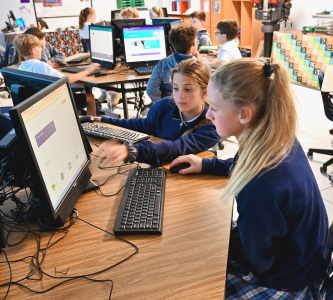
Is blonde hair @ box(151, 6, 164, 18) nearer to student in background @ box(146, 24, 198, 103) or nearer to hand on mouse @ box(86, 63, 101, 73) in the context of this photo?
hand on mouse @ box(86, 63, 101, 73)

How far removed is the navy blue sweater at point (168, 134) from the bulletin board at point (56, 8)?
22.2 ft

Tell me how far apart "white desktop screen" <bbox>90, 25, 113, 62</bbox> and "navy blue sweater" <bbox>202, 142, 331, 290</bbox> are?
298cm

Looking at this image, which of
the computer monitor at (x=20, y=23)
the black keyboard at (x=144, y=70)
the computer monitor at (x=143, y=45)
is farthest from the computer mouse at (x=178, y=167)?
the computer monitor at (x=20, y=23)

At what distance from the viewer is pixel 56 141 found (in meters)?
1.02

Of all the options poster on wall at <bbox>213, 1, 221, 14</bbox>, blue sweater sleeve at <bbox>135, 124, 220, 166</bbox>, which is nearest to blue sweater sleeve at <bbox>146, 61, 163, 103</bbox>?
blue sweater sleeve at <bbox>135, 124, 220, 166</bbox>

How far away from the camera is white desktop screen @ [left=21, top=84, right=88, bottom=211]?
904mm

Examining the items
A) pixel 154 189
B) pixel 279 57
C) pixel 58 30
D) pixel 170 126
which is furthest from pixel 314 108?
pixel 58 30

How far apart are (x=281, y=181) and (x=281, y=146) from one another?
119 mm

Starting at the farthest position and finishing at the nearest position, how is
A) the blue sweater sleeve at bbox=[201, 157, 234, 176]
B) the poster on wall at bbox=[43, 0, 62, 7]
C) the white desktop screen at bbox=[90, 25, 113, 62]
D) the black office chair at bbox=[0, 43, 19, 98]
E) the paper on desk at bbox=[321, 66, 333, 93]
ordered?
the poster on wall at bbox=[43, 0, 62, 7]
the black office chair at bbox=[0, 43, 19, 98]
the white desktop screen at bbox=[90, 25, 113, 62]
the paper on desk at bbox=[321, 66, 333, 93]
the blue sweater sleeve at bbox=[201, 157, 234, 176]

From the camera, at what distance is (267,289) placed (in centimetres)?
104

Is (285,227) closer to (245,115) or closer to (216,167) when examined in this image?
(245,115)

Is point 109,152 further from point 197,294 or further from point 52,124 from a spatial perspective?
point 197,294

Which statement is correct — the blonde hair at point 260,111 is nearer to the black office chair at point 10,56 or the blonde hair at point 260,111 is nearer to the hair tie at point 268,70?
the hair tie at point 268,70

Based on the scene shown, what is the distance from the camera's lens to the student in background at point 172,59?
3037 mm
